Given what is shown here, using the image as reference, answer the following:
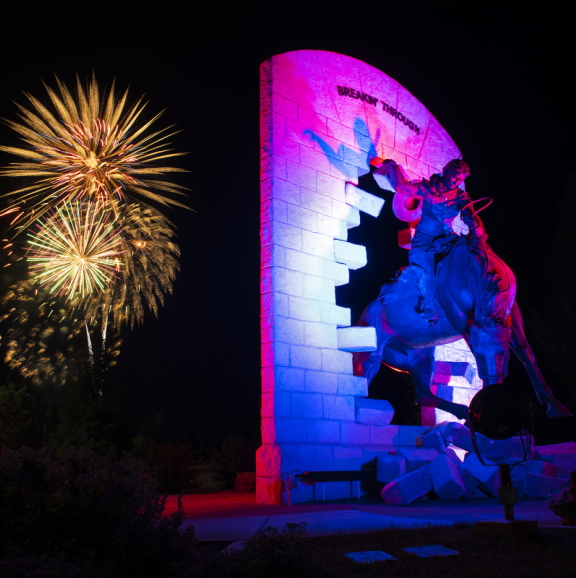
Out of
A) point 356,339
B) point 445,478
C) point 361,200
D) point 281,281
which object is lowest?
point 445,478

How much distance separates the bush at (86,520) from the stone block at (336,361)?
5303 millimetres

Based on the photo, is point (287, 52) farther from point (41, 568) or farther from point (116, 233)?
point (116, 233)

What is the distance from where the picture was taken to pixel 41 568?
2.79 meters

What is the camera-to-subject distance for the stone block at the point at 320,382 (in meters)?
8.36

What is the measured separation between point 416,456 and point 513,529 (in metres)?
4.26

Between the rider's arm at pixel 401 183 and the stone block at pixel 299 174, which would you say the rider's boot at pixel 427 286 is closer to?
the rider's arm at pixel 401 183

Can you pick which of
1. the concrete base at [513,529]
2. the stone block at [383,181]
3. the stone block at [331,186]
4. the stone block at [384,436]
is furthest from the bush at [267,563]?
the stone block at [383,181]

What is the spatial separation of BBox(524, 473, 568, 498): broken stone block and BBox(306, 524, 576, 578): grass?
135 inches

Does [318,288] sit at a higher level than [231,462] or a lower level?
higher

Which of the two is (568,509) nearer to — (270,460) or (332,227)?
(270,460)

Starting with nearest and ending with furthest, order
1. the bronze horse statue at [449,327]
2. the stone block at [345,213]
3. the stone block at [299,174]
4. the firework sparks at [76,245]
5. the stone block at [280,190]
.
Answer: the bronze horse statue at [449,327], the stone block at [280,190], the stone block at [299,174], the stone block at [345,213], the firework sparks at [76,245]

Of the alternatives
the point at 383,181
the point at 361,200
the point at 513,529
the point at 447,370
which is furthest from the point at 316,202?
the point at 513,529

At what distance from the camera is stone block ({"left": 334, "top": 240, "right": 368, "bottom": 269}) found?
926cm

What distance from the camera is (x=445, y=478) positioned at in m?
7.70
